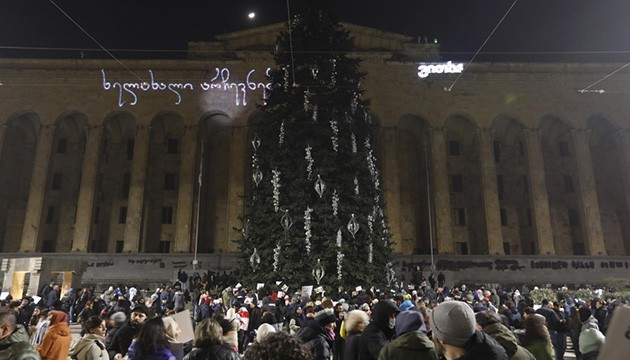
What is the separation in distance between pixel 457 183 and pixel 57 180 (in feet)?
113

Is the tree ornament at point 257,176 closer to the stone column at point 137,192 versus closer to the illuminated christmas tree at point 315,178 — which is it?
the illuminated christmas tree at point 315,178

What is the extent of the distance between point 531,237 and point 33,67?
4270 centimetres

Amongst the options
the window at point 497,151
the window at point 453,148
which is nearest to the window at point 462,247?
the window at point 453,148

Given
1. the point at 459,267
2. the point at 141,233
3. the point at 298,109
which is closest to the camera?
the point at 298,109

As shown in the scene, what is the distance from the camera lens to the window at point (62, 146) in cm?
3847

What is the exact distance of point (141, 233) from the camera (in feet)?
115

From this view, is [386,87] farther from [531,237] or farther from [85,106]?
[85,106]

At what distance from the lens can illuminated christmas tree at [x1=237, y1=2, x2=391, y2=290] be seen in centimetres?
1708

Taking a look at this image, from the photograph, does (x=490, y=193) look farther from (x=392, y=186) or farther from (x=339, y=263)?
(x=339, y=263)

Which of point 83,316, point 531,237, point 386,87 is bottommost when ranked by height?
point 83,316

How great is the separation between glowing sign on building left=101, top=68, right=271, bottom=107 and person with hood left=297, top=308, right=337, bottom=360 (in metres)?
31.1

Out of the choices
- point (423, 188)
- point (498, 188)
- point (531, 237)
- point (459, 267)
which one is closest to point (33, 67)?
point (423, 188)

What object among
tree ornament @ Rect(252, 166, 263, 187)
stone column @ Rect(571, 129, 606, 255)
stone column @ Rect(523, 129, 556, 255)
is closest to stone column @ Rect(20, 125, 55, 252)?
tree ornament @ Rect(252, 166, 263, 187)

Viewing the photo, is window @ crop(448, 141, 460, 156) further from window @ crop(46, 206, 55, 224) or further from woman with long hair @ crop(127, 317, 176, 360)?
woman with long hair @ crop(127, 317, 176, 360)
